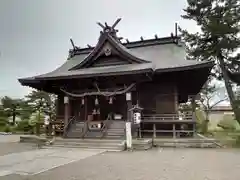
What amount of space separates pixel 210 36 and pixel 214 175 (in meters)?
14.3

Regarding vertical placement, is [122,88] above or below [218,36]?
below

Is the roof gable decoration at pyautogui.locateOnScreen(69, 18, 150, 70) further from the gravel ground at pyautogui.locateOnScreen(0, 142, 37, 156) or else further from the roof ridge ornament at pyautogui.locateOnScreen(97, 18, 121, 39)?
the gravel ground at pyautogui.locateOnScreen(0, 142, 37, 156)

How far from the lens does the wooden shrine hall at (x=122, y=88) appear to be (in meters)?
12.6

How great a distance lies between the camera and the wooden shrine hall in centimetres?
1264

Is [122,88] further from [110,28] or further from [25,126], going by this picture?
[25,126]

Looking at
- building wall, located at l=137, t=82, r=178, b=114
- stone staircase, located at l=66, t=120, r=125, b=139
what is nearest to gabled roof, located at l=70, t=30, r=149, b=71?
building wall, located at l=137, t=82, r=178, b=114

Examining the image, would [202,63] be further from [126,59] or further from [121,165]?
[121,165]

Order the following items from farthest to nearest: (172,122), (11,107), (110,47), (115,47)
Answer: (11,107) < (110,47) < (115,47) < (172,122)

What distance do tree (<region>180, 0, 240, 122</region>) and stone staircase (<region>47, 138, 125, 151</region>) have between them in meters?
9.80

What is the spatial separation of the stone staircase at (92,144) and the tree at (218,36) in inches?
386

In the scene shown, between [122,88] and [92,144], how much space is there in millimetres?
3694

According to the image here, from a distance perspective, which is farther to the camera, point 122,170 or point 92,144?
point 92,144

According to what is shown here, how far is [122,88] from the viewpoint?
524 inches

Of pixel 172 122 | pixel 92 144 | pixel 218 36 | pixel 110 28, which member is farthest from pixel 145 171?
pixel 218 36
